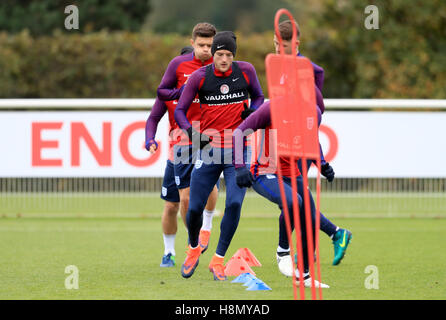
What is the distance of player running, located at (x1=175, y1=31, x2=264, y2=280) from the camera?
8.45 metres

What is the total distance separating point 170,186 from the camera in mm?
9844

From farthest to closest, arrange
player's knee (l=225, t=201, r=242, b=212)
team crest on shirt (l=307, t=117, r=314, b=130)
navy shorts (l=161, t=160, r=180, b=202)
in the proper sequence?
navy shorts (l=161, t=160, r=180, b=202) → player's knee (l=225, t=201, r=242, b=212) → team crest on shirt (l=307, t=117, r=314, b=130)

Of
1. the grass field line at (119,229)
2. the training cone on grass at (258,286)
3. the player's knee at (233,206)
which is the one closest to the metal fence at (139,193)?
the grass field line at (119,229)

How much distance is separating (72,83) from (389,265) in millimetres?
14357

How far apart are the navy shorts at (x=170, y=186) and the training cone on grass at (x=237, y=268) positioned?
128 cm

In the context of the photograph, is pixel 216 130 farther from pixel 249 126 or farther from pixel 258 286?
pixel 258 286

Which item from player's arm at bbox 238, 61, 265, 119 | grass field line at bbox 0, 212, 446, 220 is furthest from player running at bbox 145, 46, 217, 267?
grass field line at bbox 0, 212, 446, 220

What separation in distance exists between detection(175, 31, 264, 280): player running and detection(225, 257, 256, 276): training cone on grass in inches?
10.0

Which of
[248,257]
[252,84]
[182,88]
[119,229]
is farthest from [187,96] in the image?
[119,229]

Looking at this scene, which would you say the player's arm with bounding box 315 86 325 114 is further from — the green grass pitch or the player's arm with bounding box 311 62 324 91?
the green grass pitch

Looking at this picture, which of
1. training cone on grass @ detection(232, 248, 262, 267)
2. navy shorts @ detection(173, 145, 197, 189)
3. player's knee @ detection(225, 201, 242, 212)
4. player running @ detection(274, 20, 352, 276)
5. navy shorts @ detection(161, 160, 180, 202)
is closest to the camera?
player running @ detection(274, 20, 352, 276)

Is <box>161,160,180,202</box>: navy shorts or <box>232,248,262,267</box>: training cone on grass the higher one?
<box>161,160,180,202</box>: navy shorts

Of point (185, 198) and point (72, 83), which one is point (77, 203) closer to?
point (185, 198)
